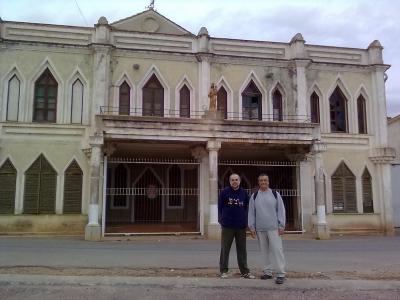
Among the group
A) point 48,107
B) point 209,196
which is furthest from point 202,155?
point 48,107

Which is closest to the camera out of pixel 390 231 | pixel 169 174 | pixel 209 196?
pixel 209 196

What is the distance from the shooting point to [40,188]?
16781 millimetres

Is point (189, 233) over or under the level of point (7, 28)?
under

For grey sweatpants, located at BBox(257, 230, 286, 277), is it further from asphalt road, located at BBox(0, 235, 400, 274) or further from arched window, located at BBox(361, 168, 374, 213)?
arched window, located at BBox(361, 168, 374, 213)

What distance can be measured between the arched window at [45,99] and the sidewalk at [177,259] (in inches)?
223

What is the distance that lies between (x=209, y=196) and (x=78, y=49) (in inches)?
311

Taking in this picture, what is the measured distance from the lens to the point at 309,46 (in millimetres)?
19438

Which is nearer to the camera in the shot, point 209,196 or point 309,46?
point 209,196

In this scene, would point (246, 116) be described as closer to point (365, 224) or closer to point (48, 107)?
point (365, 224)

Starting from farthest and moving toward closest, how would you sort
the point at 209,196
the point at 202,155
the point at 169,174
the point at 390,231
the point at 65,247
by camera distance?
1. the point at 169,174
2. the point at 390,231
3. the point at 202,155
4. the point at 209,196
5. the point at 65,247

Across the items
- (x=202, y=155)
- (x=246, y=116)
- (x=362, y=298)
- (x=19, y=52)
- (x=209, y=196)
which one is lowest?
(x=362, y=298)

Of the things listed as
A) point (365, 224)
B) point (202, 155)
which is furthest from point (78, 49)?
point (365, 224)

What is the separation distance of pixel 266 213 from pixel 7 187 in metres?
12.3

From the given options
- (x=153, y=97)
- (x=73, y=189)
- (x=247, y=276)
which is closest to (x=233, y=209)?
(x=247, y=276)
